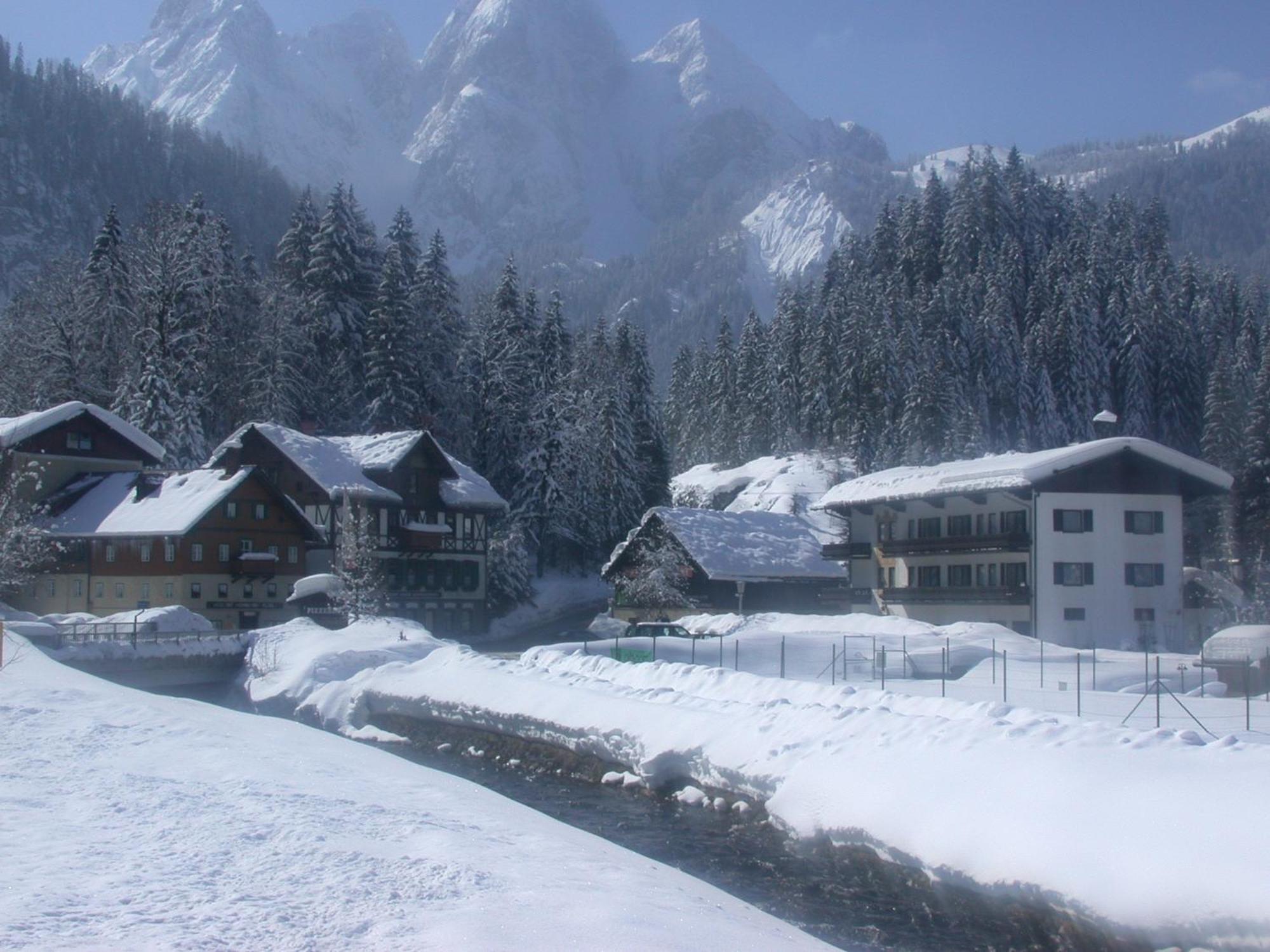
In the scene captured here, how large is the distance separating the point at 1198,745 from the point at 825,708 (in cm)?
797

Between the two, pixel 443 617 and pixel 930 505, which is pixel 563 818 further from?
pixel 443 617

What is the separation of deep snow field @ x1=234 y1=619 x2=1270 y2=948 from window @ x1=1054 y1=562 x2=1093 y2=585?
29.3 m

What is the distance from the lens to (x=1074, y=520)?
57.3m

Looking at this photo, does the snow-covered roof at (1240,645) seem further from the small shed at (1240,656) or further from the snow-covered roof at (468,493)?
the snow-covered roof at (468,493)

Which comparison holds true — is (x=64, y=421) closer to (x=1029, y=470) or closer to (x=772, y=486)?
(x=1029, y=470)

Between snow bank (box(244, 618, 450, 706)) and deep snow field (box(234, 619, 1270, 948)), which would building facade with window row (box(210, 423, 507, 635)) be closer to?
snow bank (box(244, 618, 450, 706))

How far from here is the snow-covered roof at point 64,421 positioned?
206 feet

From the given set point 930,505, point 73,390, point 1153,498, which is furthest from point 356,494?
point 1153,498

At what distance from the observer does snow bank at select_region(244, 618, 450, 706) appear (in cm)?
4209

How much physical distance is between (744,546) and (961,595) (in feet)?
56.2

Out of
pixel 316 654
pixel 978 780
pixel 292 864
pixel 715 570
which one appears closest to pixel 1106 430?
pixel 715 570

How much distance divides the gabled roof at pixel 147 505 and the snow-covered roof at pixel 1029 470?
Result: 33.4 m

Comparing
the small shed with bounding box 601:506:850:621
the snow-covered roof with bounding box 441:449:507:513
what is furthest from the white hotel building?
the snow-covered roof with bounding box 441:449:507:513

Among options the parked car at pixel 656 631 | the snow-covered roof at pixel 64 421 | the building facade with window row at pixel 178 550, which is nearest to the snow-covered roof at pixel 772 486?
the building facade with window row at pixel 178 550
